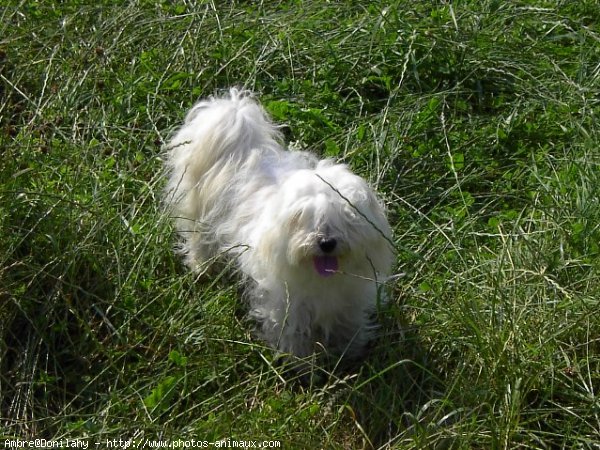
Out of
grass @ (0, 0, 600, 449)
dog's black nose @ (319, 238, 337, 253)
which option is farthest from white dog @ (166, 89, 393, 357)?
grass @ (0, 0, 600, 449)

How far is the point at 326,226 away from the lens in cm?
374

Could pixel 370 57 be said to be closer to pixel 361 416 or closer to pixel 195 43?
pixel 195 43

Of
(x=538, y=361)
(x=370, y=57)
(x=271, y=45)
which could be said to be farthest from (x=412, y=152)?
(x=538, y=361)

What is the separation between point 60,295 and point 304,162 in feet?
3.86

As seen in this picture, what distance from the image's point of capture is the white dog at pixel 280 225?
12.4 ft

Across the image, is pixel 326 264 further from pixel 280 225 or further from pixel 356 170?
pixel 356 170

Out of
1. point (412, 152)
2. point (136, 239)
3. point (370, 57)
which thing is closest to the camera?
point (136, 239)

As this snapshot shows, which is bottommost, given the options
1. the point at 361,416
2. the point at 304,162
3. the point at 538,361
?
the point at 361,416

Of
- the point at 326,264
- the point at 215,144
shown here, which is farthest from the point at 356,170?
the point at 326,264

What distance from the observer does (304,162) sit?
171 inches

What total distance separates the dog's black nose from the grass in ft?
1.59

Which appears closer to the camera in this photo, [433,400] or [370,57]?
[433,400]

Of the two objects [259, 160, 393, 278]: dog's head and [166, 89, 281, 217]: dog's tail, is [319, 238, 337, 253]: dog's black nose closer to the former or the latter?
[259, 160, 393, 278]: dog's head

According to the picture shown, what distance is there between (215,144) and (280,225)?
782 millimetres
